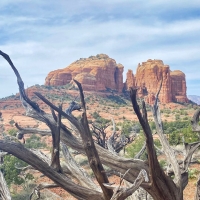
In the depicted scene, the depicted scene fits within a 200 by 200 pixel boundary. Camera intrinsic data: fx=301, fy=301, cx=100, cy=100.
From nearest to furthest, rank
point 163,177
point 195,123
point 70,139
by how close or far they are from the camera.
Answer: point 163,177
point 70,139
point 195,123

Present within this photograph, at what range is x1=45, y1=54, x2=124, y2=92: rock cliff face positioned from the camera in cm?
9450

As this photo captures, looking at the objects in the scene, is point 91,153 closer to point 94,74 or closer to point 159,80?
point 159,80

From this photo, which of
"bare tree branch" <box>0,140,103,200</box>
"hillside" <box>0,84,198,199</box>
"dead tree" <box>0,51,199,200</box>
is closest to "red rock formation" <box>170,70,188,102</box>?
"hillside" <box>0,84,198,199</box>

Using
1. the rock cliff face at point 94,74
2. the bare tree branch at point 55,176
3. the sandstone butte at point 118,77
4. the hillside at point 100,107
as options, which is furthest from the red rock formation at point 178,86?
the bare tree branch at point 55,176

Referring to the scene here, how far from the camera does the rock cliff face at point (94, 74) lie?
310ft

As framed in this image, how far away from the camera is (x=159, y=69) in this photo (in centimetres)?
9525

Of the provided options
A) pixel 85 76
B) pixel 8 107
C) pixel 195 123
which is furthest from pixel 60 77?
pixel 195 123

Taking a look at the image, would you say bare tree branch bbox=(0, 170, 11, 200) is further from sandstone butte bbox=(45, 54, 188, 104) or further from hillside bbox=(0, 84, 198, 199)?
sandstone butte bbox=(45, 54, 188, 104)

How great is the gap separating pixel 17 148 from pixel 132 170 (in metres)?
1.10

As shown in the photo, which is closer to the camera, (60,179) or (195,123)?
(60,179)

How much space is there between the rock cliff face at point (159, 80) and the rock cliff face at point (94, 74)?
4.57m

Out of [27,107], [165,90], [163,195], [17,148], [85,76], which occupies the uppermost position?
[85,76]

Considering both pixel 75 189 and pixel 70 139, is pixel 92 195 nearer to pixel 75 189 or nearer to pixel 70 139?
pixel 75 189

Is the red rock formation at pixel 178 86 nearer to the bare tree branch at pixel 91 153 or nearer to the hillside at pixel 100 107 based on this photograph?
the hillside at pixel 100 107
